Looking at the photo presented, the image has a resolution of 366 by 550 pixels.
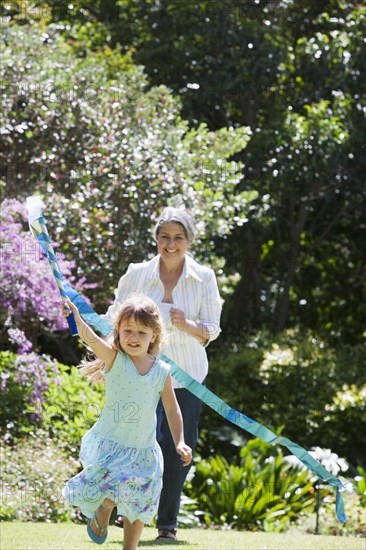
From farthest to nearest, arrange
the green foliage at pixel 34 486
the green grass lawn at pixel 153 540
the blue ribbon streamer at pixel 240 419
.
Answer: the green foliage at pixel 34 486
the green grass lawn at pixel 153 540
the blue ribbon streamer at pixel 240 419

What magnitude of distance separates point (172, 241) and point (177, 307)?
0.37 metres

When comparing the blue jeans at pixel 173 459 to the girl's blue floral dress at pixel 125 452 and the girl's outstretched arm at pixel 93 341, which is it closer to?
the girl's blue floral dress at pixel 125 452

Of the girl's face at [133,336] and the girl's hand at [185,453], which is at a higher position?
the girl's face at [133,336]

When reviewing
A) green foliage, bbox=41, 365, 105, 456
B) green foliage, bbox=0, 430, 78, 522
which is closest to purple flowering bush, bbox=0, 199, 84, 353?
green foliage, bbox=41, 365, 105, 456

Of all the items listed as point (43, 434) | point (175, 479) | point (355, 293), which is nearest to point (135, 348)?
point (175, 479)

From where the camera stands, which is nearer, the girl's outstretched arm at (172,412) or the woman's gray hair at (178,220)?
the girl's outstretched arm at (172,412)

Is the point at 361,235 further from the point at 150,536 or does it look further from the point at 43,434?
the point at 150,536

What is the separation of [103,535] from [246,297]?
888 centimetres

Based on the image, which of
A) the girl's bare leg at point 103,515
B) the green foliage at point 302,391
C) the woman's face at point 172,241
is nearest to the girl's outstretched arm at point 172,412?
the girl's bare leg at point 103,515

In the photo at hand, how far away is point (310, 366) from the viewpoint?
10492 mm

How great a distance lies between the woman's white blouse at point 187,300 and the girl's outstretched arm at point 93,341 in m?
1.09

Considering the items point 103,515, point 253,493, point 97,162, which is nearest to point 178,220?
point 103,515

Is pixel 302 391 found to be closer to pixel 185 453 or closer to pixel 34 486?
pixel 34 486

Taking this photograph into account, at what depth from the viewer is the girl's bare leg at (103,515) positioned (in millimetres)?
4449
